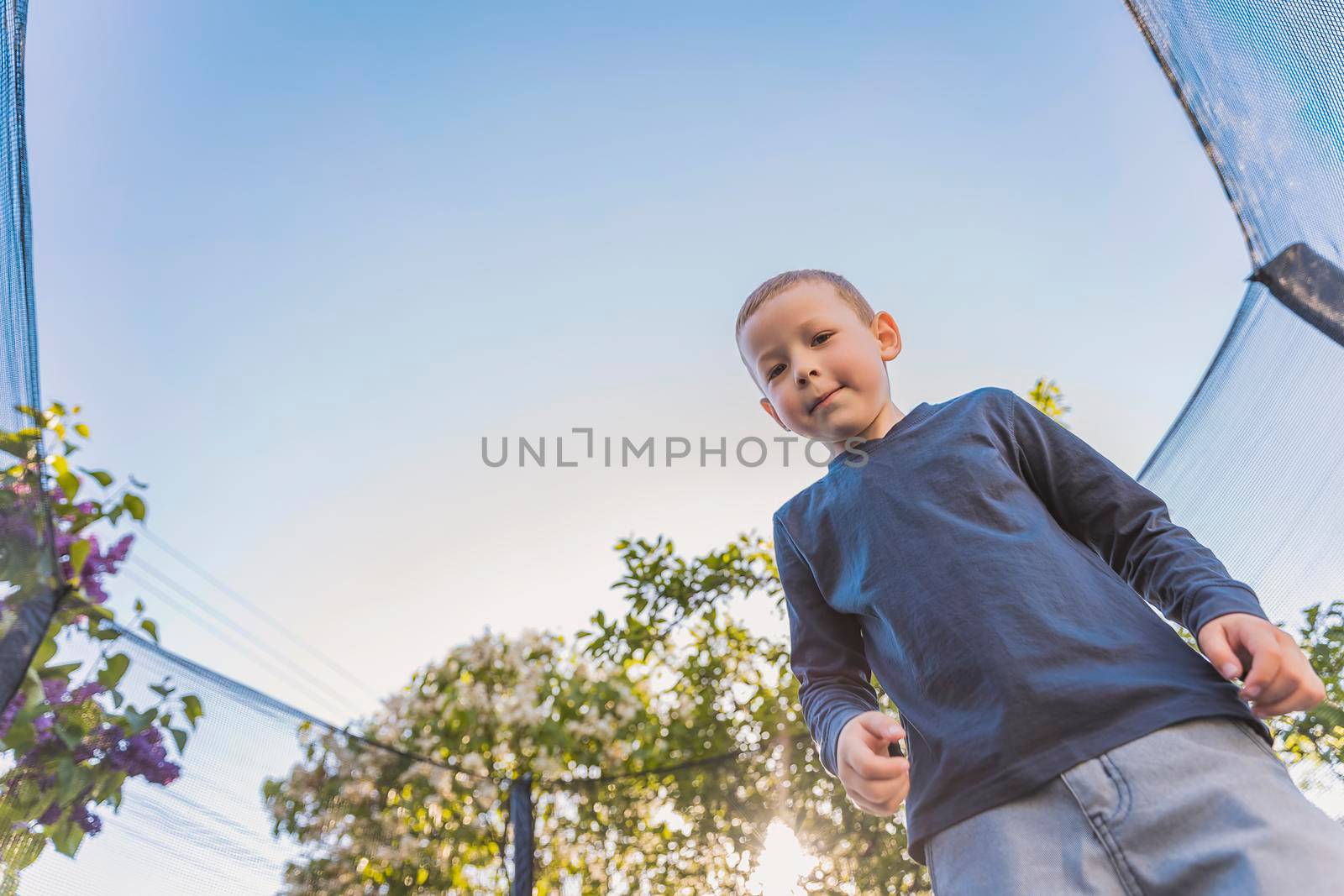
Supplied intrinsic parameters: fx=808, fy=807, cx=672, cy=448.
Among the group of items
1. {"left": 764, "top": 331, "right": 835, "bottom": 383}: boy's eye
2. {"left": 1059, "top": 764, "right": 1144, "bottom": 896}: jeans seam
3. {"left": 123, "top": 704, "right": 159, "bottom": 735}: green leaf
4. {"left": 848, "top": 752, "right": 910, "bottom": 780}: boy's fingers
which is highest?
{"left": 764, "top": 331, "right": 835, "bottom": 383}: boy's eye

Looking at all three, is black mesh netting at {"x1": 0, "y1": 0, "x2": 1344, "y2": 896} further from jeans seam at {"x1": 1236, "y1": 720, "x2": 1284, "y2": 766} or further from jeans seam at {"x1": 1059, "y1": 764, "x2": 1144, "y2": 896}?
jeans seam at {"x1": 1059, "y1": 764, "x2": 1144, "y2": 896}

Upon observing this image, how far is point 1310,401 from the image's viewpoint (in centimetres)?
107

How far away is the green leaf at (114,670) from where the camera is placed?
48.4 inches

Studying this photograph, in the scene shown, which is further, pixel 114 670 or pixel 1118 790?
pixel 114 670

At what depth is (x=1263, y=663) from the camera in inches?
22.5

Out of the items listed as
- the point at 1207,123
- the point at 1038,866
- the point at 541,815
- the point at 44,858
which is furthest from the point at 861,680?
the point at 541,815

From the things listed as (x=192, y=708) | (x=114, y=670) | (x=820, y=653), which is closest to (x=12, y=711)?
(x=114, y=670)

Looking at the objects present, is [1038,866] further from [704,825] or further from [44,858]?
[704,825]

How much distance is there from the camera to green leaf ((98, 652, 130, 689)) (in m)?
1.23

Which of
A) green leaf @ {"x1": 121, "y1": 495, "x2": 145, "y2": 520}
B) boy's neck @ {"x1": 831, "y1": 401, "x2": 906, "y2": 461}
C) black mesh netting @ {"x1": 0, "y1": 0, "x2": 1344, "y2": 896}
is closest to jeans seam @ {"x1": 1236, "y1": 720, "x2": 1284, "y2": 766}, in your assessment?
boy's neck @ {"x1": 831, "y1": 401, "x2": 906, "y2": 461}

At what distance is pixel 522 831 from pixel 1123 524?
1764 mm

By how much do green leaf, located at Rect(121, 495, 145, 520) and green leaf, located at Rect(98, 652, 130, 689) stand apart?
20.8 inches

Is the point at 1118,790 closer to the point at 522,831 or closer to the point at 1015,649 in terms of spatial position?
the point at 1015,649

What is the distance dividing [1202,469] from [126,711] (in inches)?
72.7
